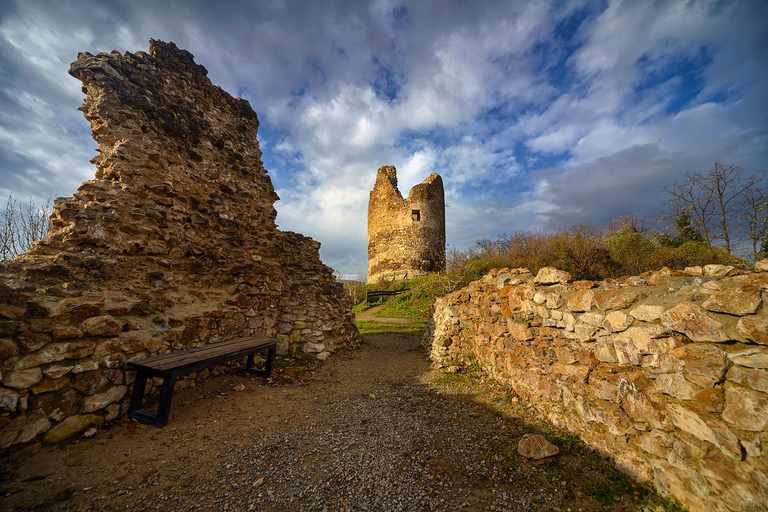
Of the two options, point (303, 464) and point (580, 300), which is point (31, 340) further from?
point (580, 300)

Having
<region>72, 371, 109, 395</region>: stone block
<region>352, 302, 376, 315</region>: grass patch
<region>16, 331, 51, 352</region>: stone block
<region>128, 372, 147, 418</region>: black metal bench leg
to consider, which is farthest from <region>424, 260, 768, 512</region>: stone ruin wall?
<region>352, 302, 376, 315</region>: grass patch

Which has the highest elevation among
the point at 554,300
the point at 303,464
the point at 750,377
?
the point at 554,300

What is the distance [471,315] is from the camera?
604cm

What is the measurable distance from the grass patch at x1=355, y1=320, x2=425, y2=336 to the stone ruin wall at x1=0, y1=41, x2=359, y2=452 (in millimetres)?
3325

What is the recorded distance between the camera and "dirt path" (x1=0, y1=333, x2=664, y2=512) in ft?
7.63

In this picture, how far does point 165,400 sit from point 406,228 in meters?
18.9

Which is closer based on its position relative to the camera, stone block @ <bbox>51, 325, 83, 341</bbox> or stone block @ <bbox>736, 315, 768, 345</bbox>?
stone block @ <bbox>736, 315, 768, 345</bbox>

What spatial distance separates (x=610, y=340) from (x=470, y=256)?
820 centimetres

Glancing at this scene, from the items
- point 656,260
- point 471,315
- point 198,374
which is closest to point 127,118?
point 198,374

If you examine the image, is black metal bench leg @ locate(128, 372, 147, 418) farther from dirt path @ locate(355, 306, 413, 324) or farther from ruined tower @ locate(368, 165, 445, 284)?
ruined tower @ locate(368, 165, 445, 284)

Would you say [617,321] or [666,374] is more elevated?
[617,321]

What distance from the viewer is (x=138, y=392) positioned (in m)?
3.33

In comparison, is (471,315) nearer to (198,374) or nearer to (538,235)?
(538,235)

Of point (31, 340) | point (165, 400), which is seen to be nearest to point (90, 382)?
point (31, 340)
